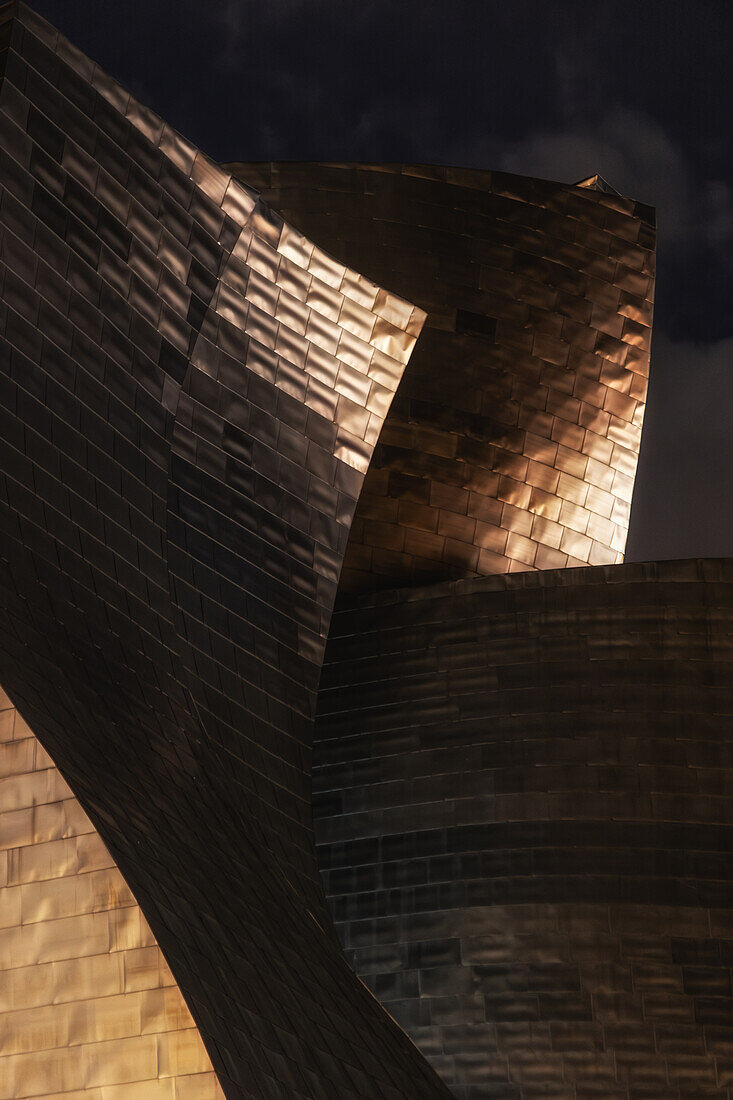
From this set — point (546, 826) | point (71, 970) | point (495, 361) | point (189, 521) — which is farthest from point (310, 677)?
point (495, 361)

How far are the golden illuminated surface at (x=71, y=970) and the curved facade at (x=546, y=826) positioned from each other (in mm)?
4500

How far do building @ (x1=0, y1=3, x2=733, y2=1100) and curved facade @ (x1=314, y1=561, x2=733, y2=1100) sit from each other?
2 cm

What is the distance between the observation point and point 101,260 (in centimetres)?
795

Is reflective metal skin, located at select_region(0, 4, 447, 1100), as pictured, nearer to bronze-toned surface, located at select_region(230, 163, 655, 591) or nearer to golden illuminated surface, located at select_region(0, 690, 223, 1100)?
golden illuminated surface, located at select_region(0, 690, 223, 1100)

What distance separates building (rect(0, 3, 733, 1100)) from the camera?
5949mm

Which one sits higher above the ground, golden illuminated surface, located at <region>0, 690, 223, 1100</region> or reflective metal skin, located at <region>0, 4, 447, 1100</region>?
reflective metal skin, located at <region>0, 4, 447, 1100</region>

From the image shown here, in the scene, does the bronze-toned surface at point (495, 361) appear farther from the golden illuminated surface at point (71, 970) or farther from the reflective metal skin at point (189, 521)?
the golden illuminated surface at point (71, 970)

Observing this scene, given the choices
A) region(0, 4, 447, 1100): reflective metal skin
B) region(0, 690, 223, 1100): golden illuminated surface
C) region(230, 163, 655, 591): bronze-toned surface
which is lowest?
region(0, 690, 223, 1100): golden illuminated surface

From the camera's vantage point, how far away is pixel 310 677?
9.86 meters

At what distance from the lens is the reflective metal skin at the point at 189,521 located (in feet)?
20.8

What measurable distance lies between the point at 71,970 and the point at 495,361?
8.79m

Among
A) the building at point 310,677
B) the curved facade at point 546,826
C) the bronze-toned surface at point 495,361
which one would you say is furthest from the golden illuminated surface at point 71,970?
the bronze-toned surface at point 495,361

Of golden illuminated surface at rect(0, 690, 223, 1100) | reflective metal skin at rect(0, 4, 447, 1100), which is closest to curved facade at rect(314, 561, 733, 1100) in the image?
reflective metal skin at rect(0, 4, 447, 1100)

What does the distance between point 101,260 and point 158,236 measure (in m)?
0.62
